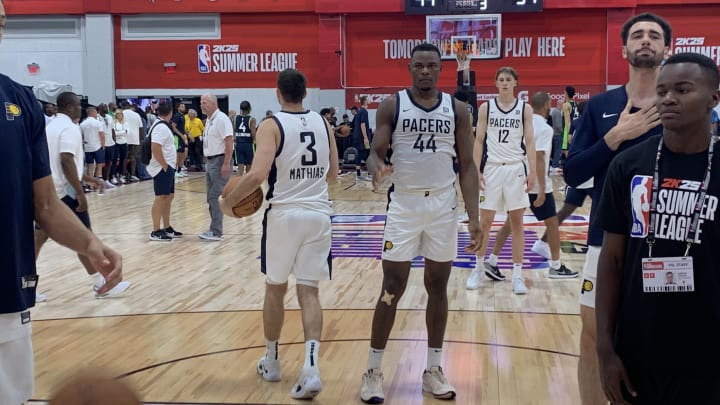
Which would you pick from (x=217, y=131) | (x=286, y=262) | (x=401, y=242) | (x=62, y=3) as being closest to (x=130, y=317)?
(x=286, y=262)

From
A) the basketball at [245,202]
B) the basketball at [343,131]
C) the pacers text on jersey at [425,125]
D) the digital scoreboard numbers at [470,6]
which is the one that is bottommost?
the basketball at [245,202]

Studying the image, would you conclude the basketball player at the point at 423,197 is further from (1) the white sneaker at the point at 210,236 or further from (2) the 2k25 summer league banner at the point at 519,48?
(2) the 2k25 summer league banner at the point at 519,48

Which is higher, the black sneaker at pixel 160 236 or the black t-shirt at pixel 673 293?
the black t-shirt at pixel 673 293

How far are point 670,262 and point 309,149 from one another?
2918 mm

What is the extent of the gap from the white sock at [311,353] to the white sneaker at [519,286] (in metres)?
3.17

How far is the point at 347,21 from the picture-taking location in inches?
950

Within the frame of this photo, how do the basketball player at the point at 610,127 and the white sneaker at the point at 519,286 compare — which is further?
the white sneaker at the point at 519,286

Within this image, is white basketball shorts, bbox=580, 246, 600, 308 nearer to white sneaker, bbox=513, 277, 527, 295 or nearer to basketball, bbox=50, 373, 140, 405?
basketball, bbox=50, 373, 140, 405

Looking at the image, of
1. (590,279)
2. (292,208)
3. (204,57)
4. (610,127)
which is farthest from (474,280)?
(204,57)

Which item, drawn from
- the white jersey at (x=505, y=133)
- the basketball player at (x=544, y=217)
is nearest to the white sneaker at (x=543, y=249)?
the basketball player at (x=544, y=217)

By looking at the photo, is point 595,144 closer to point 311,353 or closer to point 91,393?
point 311,353

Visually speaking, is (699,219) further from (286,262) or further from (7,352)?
(286,262)

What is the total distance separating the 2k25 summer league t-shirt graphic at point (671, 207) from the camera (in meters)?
2.34

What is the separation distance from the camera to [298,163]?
4.90 meters
